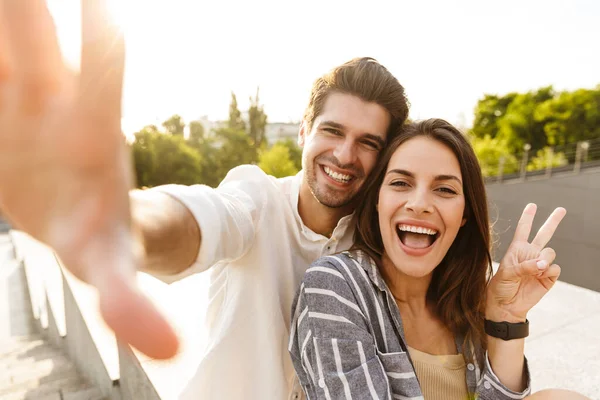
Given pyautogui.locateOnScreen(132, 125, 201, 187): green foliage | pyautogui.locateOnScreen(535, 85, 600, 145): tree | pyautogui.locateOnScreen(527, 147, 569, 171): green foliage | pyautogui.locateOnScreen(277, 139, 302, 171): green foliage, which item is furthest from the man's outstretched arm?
pyautogui.locateOnScreen(535, 85, 600, 145): tree

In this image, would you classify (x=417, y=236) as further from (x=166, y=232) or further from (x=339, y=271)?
(x=166, y=232)

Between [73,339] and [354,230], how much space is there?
2.59m

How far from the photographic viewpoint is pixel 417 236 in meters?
1.72

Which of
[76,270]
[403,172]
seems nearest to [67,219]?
[76,270]

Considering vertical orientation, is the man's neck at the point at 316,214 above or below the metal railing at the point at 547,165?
above

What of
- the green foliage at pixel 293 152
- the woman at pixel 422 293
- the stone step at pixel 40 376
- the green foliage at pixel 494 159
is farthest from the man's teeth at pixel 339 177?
the green foliage at pixel 293 152

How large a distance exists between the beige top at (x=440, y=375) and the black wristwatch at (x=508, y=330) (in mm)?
199

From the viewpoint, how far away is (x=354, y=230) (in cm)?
193

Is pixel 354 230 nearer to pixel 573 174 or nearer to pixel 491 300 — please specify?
pixel 491 300

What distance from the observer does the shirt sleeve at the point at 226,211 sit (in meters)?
1.09

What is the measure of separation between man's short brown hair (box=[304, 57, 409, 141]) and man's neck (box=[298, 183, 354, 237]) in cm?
40

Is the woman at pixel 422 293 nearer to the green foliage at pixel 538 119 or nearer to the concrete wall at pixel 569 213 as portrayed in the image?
the concrete wall at pixel 569 213

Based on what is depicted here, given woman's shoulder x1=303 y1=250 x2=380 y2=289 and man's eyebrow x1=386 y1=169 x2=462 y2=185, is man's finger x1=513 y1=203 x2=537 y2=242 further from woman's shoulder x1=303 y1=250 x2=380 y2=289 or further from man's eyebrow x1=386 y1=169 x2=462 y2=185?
woman's shoulder x1=303 y1=250 x2=380 y2=289

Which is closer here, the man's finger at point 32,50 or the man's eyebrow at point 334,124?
the man's finger at point 32,50
